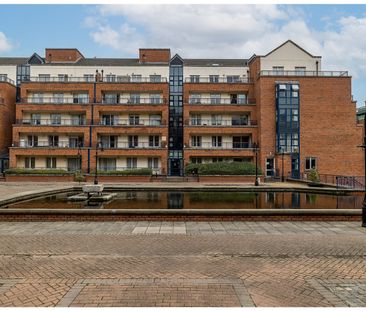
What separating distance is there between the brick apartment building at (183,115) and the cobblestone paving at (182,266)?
3748cm

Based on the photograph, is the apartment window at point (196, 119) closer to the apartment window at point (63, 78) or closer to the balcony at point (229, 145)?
the balcony at point (229, 145)

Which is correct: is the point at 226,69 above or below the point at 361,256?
above

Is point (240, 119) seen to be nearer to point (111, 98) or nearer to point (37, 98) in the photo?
point (111, 98)

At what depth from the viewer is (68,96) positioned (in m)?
54.0

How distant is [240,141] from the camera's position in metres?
52.7

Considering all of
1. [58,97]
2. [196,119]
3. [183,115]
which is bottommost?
[196,119]

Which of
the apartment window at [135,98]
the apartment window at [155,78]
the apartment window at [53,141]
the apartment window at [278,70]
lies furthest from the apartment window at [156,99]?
the apartment window at [278,70]

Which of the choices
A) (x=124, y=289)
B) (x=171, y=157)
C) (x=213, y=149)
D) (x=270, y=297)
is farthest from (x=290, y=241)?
(x=171, y=157)

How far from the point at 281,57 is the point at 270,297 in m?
51.2

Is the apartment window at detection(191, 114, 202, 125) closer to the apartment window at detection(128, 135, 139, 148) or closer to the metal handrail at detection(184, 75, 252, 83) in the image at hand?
the metal handrail at detection(184, 75, 252, 83)

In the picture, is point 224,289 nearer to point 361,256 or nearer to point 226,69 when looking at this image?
point 361,256

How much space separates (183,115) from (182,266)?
4637 centimetres

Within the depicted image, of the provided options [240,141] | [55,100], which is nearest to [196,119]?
[240,141]

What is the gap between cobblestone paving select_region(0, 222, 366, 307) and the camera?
598 centimetres
